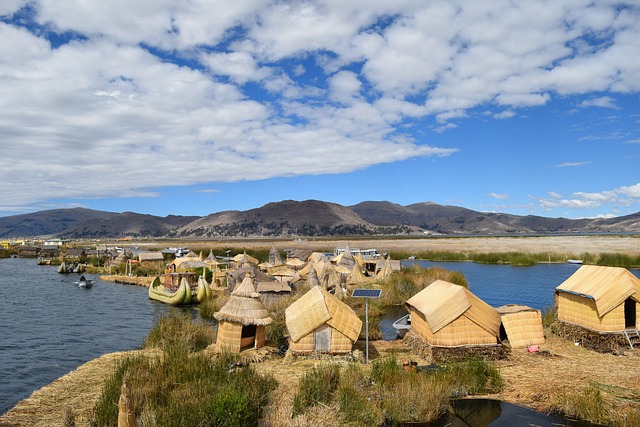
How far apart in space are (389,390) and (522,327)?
7586 millimetres

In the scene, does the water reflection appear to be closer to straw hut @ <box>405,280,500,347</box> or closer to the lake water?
straw hut @ <box>405,280,500,347</box>

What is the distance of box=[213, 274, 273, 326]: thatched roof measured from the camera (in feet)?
49.5

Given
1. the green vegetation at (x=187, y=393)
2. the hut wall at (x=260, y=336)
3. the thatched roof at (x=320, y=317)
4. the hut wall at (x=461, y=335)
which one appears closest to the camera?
the green vegetation at (x=187, y=393)

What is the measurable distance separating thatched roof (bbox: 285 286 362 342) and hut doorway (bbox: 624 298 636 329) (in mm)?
10306

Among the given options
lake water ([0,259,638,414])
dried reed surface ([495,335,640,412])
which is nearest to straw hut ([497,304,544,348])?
dried reed surface ([495,335,640,412])

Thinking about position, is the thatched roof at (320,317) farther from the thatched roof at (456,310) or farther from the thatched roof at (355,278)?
the thatched roof at (355,278)

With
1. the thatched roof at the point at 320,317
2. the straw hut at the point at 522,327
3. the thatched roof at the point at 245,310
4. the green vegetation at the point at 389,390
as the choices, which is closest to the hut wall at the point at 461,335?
the straw hut at the point at 522,327

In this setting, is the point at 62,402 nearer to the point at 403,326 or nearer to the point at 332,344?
the point at 332,344

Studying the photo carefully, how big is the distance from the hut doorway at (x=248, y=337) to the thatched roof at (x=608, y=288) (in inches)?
470

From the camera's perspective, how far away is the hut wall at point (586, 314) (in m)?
15.9

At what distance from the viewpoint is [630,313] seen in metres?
17.5

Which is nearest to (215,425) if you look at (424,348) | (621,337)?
(424,348)

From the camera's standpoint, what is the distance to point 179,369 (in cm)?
1166

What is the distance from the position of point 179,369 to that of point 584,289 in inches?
567
